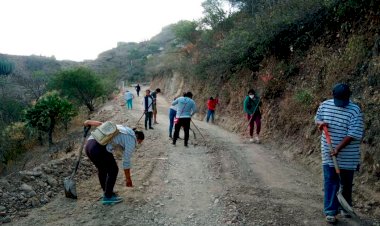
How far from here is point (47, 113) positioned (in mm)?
23547

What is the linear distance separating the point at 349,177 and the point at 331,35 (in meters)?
6.89

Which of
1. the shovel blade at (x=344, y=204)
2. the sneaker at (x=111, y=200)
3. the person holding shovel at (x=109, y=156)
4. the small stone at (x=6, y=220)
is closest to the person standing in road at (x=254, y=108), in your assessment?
the person holding shovel at (x=109, y=156)

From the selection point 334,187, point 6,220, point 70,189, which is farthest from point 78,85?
point 334,187

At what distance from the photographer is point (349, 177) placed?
16.0ft

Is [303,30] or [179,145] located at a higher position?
[303,30]

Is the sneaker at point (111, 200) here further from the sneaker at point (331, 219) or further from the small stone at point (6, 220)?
the sneaker at point (331, 219)

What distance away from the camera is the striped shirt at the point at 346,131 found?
4.75 metres

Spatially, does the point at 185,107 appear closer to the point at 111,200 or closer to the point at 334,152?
the point at 111,200

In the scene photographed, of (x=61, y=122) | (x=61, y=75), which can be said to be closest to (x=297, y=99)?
(x=61, y=122)

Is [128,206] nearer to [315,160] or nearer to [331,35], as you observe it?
[315,160]

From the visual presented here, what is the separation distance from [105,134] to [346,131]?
11.7 ft

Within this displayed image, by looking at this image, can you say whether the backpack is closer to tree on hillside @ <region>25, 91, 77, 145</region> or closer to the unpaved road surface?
the unpaved road surface

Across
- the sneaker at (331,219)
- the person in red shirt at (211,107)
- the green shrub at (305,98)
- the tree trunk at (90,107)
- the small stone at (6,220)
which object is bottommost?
the tree trunk at (90,107)

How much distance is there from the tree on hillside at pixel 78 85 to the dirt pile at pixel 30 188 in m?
29.9
